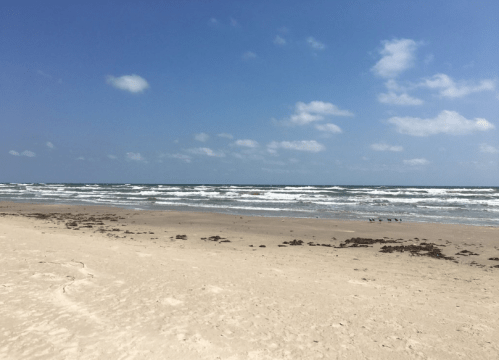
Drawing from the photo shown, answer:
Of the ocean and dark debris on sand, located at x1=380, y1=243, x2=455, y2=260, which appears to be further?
the ocean

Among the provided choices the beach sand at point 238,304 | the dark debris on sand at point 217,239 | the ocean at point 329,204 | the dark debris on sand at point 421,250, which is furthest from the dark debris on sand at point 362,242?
the ocean at point 329,204

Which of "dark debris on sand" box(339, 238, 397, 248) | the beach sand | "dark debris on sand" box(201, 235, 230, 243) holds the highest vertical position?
the beach sand

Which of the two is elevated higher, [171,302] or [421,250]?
[171,302]

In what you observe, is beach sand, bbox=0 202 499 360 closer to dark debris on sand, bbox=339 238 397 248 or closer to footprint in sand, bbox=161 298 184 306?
footprint in sand, bbox=161 298 184 306

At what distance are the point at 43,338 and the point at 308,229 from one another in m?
14.1

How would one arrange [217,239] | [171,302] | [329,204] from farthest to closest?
[329,204] → [217,239] → [171,302]

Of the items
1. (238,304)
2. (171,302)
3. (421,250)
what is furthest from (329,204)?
(171,302)

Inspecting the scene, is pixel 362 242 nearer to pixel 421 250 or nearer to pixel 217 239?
pixel 421 250

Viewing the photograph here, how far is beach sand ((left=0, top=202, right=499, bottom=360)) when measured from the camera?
4215mm

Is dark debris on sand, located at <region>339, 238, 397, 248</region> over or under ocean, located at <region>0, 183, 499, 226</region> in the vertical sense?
under

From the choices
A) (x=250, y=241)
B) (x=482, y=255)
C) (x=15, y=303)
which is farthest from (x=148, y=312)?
(x=482, y=255)

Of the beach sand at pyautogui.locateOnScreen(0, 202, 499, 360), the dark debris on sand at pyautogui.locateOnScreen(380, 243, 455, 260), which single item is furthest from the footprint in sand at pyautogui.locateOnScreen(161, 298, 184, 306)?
the dark debris on sand at pyautogui.locateOnScreen(380, 243, 455, 260)

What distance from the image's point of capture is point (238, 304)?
5.62 m

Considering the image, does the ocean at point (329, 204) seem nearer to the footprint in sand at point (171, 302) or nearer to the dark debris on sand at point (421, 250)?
the dark debris on sand at point (421, 250)
